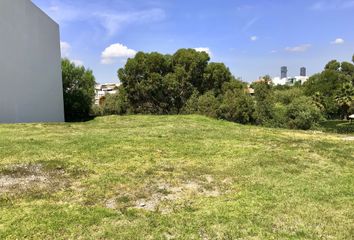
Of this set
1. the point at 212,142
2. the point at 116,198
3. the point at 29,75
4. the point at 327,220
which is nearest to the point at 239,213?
the point at 327,220

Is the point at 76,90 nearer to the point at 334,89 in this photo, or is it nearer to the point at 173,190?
the point at 173,190

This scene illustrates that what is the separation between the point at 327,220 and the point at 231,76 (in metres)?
26.8

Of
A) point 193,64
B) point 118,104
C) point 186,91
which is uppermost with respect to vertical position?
point 193,64

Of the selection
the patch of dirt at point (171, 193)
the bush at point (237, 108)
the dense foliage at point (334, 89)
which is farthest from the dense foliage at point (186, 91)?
the dense foliage at point (334, 89)

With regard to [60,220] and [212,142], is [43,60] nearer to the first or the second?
[212,142]

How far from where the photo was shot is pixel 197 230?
425 cm

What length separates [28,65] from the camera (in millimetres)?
17953

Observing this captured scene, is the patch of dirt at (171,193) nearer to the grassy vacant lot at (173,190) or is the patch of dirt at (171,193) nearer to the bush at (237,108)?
the grassy vacant lot at (173,190)

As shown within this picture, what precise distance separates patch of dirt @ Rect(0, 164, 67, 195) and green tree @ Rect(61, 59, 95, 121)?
55.8 feet

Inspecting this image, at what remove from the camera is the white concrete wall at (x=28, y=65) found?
653 inches

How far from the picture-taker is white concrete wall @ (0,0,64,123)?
16578mm

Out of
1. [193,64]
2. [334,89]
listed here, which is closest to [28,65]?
[193,64]

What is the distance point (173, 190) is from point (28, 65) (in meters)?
14.7

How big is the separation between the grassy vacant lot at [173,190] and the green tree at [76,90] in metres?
14.6
